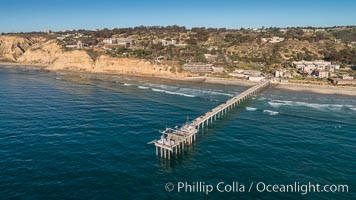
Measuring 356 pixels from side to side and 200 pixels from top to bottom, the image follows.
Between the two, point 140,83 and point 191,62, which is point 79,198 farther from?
point 191,62

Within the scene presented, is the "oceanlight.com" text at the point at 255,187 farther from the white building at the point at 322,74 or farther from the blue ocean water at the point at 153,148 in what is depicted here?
the white building at the point at 322,74

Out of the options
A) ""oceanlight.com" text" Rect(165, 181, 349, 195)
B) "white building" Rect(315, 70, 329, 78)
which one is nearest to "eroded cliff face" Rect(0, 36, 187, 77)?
"white building" Rect(315, 70, 329, 78)

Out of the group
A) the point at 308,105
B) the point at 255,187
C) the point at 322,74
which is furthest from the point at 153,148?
the point at 322,74

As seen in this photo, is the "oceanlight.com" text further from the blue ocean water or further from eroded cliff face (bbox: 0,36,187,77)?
eroded cliff face (bbox: 0,36,187,77)

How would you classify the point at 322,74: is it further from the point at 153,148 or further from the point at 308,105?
the point at 153,148

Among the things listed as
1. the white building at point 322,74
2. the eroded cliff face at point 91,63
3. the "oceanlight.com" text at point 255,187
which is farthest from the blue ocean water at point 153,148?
the eroded cliff face at point 91,63

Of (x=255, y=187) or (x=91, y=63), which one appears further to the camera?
(x=91, y=63)

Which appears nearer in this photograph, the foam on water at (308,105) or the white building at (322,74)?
the foam on water at (308,105)

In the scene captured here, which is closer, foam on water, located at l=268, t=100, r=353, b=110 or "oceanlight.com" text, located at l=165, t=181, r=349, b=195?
"oceanlight.com" text, located at l=165, t=181, r=349, b=195
